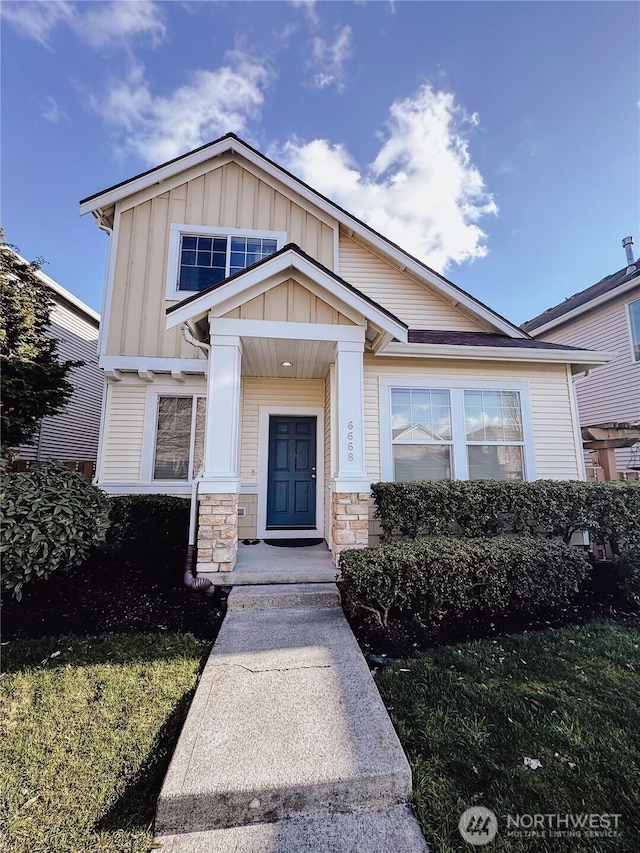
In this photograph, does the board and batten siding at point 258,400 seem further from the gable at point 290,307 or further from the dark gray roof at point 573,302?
the dark gray roof at point 573,302

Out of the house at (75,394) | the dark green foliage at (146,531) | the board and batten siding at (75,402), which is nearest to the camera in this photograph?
the dark green foliage at (146,531)

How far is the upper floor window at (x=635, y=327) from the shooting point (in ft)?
33.4

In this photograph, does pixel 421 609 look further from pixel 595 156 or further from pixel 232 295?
pixel 595 156

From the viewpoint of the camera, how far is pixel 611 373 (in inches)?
428

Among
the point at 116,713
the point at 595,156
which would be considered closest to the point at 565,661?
the point at 116,713

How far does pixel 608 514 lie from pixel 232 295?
5819 mm

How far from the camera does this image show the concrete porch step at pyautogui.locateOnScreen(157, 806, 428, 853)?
64.6 inches

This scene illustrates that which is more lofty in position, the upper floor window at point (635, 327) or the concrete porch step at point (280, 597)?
the upper floor window at point (635, 327)

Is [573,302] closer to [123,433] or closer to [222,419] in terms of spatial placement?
[222,419]

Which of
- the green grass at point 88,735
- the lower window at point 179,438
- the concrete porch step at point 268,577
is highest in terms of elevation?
the lower window at point 179,438

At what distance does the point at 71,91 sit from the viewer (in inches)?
280

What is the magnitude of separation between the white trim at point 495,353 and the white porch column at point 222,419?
2292 mm

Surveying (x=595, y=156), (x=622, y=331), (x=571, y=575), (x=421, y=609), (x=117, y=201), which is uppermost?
(x=595, y=156)

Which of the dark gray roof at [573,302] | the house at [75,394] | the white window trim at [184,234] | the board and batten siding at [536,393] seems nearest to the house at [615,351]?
the dark gray roof at [573,302]
